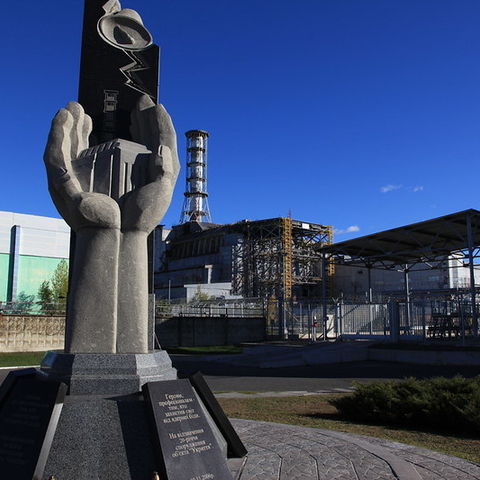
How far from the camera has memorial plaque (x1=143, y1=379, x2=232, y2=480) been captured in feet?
14.8

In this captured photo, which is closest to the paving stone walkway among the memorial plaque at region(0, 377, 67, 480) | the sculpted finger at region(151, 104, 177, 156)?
the memorial plaque at region(0, 377, 67, 480)

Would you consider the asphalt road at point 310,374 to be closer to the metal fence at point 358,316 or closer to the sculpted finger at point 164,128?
the metal fence at point 358,316

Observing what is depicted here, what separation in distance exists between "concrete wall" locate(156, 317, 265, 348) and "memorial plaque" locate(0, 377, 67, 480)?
92.7ft

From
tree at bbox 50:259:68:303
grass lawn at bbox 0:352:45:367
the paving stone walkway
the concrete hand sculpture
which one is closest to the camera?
the paving stone walkway

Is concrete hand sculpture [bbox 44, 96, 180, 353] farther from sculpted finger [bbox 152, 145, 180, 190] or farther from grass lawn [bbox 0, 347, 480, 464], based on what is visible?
grass lawn [bbox 0, 347, 480, 464]

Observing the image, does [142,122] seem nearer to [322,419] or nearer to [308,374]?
[322,419]

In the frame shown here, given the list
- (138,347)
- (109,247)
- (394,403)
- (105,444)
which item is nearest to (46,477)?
(105,444)

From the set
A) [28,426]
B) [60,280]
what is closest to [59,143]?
[28,426]

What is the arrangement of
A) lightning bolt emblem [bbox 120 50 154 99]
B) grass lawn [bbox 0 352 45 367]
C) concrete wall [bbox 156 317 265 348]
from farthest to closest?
concrete wall [bbox 156 317 265 348], grass lawn [bbox 0 352 45 367], lightning bolt emblem [bbox 120 50 154 99]

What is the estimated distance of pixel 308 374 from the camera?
59.2ft

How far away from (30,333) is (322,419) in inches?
933

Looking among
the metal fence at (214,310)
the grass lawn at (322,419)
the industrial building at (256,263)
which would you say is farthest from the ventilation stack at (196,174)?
the grass lawn at (322,419)

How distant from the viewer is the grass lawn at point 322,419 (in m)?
7.23

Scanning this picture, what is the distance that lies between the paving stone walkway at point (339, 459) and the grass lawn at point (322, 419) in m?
0.58
